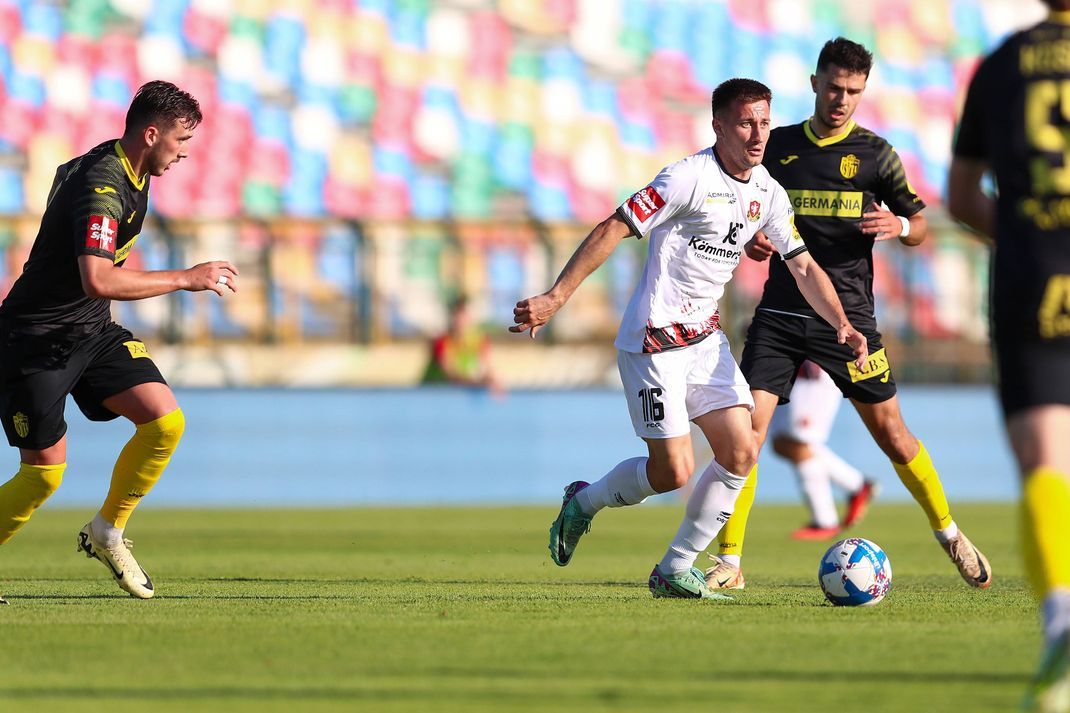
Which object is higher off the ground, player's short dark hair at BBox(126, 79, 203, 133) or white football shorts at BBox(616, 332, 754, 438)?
player's short dark hair at BBox(126, 79, 203, 133)

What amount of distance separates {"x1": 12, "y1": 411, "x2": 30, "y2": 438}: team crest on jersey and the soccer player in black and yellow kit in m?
3.24

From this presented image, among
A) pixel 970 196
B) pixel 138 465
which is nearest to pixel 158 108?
pixel 138 465

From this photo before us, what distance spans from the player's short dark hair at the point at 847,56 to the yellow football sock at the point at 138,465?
3461 millimetres

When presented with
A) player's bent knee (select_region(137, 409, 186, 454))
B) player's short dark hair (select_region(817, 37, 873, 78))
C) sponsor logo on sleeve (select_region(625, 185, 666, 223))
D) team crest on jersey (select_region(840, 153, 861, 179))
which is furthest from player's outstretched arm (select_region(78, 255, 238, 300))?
team crest on jersey (select_region(840, 153, 861, 179))

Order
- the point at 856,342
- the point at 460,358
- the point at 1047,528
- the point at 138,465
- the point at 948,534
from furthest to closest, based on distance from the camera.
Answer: the point at 460,358 → the point at 948,534 → the point at 856,342 → the point at 138,465 → the point at 1047,528

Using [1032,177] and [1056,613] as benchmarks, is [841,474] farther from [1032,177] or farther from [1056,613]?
[1056,613]

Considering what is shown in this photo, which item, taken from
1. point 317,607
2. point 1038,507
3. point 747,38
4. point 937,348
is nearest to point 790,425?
point 937,348

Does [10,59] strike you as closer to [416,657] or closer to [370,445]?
[370,445]

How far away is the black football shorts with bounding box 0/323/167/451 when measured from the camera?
6.86 m

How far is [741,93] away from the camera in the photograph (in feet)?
22.3

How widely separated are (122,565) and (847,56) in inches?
160

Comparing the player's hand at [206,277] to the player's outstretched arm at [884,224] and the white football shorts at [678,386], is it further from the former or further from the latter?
the player's outstretched arm at [884,224]

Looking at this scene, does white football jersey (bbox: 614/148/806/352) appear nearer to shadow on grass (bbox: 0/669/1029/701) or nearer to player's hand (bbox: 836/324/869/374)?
player's hand (bbox: 836/324/869/374)

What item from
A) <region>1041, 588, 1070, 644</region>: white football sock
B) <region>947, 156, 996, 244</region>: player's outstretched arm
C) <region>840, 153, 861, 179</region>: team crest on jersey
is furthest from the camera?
<region>840, 153, 861, 179</region>: team crest on jersey
